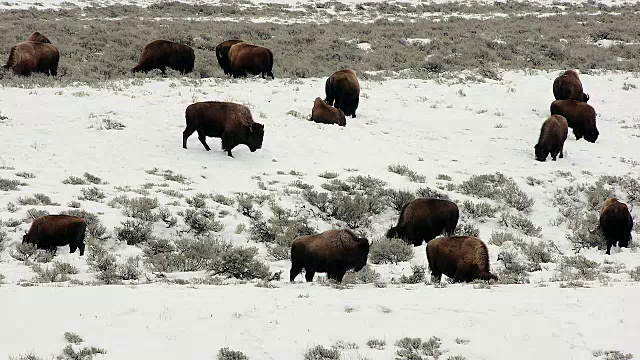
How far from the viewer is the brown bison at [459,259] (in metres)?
8.59

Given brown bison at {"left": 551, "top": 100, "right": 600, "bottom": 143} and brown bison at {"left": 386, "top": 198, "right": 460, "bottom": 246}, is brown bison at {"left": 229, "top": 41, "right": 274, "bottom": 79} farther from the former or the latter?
brown bison at {"left": 386, "top": 198, "right": 460, "bottom": 246}

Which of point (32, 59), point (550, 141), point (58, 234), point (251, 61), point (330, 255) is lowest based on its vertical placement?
point (58, 234)

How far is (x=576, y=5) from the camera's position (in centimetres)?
4734

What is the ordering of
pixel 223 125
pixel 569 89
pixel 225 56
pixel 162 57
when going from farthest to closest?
pixel 225 56 < pixel 162 57 < pixel 569 89 < pixel 223 125

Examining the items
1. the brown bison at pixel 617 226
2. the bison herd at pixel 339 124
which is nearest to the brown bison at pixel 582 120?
the bison herd at pixel 339 124

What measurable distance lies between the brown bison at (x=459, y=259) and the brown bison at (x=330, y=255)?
37.7 inches

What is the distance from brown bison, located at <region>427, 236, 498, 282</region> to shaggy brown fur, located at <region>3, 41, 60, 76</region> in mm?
14487

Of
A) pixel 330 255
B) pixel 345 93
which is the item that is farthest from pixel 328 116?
pixel 330 255

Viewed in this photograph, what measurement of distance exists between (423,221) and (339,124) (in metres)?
6.15

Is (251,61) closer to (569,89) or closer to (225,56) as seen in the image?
(225,56)

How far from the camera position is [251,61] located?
67.8 feet

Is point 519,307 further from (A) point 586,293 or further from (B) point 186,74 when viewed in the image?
(B) point 186,74

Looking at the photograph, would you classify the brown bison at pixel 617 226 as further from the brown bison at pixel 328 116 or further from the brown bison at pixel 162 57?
the brown bison at pixel 162 57

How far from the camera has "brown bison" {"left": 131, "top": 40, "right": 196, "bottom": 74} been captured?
2048 cm
